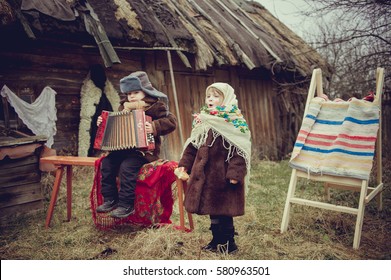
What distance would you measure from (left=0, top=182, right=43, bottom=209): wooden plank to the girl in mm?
2036

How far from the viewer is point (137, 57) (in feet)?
21.4

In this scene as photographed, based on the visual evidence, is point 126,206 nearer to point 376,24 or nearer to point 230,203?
point 230,203

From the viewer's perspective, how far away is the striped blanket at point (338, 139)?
3.15 metres

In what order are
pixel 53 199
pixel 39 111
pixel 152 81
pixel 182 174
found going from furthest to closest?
1. pixel 152 81
2. pixel 39 111
3. pixel 53 199
4. pixel 182 174

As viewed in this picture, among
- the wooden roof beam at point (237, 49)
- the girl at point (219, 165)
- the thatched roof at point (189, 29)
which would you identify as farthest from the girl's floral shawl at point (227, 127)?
the wooden roof beam at point (237, 49)

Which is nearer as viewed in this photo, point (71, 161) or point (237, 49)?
point (71, 161)

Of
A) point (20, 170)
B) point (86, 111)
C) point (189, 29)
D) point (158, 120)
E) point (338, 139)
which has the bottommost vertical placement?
point (20, 170)

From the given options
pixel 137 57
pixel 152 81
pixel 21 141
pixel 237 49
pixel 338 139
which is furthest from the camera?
pixel 237 49

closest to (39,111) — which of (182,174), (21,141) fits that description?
(21,141)

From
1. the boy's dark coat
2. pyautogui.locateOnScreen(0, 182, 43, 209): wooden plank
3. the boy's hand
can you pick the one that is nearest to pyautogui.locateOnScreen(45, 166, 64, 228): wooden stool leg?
pyautogui.locateOnScreen(0, 182, 43, 209): wooden plank

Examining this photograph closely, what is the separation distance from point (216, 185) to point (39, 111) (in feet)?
12.1

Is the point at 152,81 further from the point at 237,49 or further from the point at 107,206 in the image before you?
the point at 107,206

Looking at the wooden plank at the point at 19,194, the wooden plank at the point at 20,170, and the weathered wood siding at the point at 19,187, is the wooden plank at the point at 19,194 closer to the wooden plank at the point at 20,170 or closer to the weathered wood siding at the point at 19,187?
the weathered wood siding at the point at 19,187
